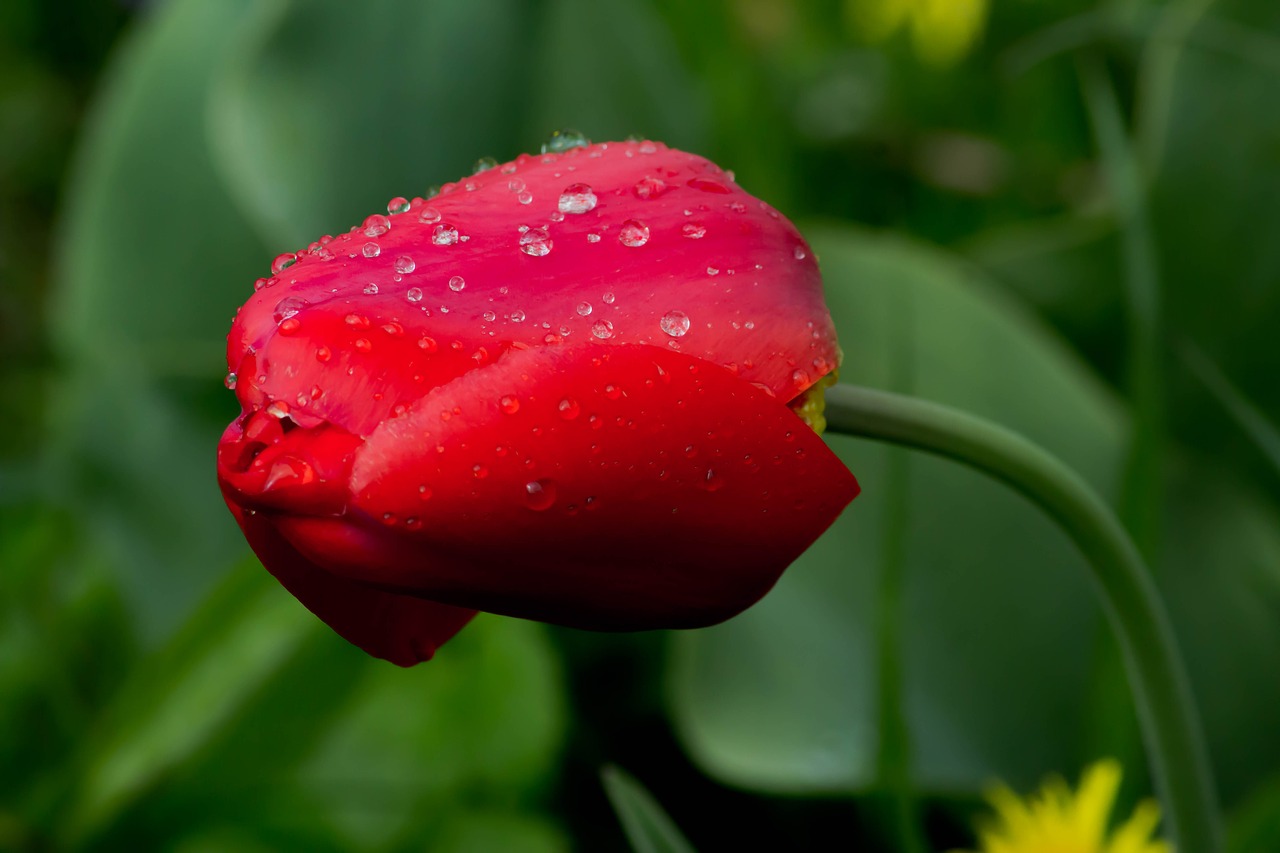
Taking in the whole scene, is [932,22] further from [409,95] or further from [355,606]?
[355,606]

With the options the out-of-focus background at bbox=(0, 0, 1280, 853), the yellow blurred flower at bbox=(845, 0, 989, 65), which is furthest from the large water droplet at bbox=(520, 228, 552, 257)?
the yellow blurred flower at bbox=(845, 0, 989, 65)

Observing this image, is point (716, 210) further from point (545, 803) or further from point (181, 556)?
point (181, 556)

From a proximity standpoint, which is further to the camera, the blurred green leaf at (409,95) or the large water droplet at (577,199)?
the blurred green leaf at (409,95)

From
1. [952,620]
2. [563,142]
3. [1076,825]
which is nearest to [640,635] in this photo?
[952,620]

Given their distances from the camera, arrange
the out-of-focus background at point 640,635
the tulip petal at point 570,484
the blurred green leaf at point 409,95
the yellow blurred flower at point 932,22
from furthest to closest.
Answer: the yellow blurred flower at point 932,22
the blurred green leaf at point 409,95
the out-of-focus background at point 640,635
the tulip petal at point 570,484

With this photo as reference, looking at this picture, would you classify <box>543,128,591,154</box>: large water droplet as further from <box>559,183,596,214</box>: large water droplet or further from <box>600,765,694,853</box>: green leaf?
<box>600,765,694,853</box>: green leaf

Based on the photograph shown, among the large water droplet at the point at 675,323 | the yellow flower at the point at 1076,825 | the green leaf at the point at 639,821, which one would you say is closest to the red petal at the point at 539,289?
the large water droplet at the point at 675,323

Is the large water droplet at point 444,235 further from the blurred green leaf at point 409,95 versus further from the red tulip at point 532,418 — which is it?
the blurred green leaf at point 409,95
